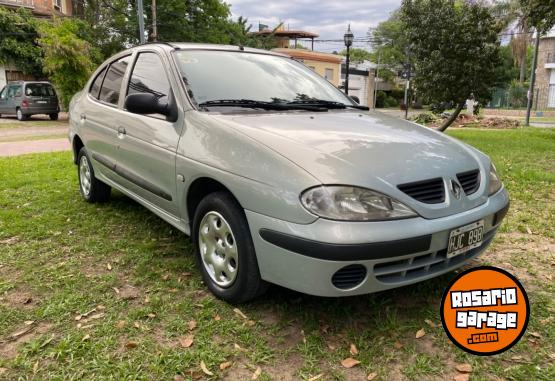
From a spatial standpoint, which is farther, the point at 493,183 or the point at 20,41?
the point at 20,41

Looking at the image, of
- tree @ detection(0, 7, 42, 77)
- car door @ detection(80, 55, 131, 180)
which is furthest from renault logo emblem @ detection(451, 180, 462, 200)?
tree @ detection(0, 7, 42, 77)

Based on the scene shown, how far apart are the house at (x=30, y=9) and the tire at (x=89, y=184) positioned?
22101mm

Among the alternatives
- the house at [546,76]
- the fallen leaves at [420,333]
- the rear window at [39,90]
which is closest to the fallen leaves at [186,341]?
the fallen leaves at [420,333]

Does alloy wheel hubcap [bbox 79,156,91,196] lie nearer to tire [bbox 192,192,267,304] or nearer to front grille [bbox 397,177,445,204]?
tire [bbox 192,192,267,304]

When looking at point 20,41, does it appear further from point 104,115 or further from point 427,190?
point 427,190

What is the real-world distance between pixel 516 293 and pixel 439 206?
1.91 feet

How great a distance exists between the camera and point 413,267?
2.45 metres

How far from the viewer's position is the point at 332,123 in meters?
3.04

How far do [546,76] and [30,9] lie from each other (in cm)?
4003

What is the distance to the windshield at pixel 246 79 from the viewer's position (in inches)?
131

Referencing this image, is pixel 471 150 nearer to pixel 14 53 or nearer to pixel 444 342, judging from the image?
pixel 444 342

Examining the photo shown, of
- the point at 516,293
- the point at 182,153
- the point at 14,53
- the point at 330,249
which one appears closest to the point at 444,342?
the point at 516,293

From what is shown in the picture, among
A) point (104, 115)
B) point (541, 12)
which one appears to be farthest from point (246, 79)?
point (541, 12)

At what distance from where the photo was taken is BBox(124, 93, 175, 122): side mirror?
315 centimetres
